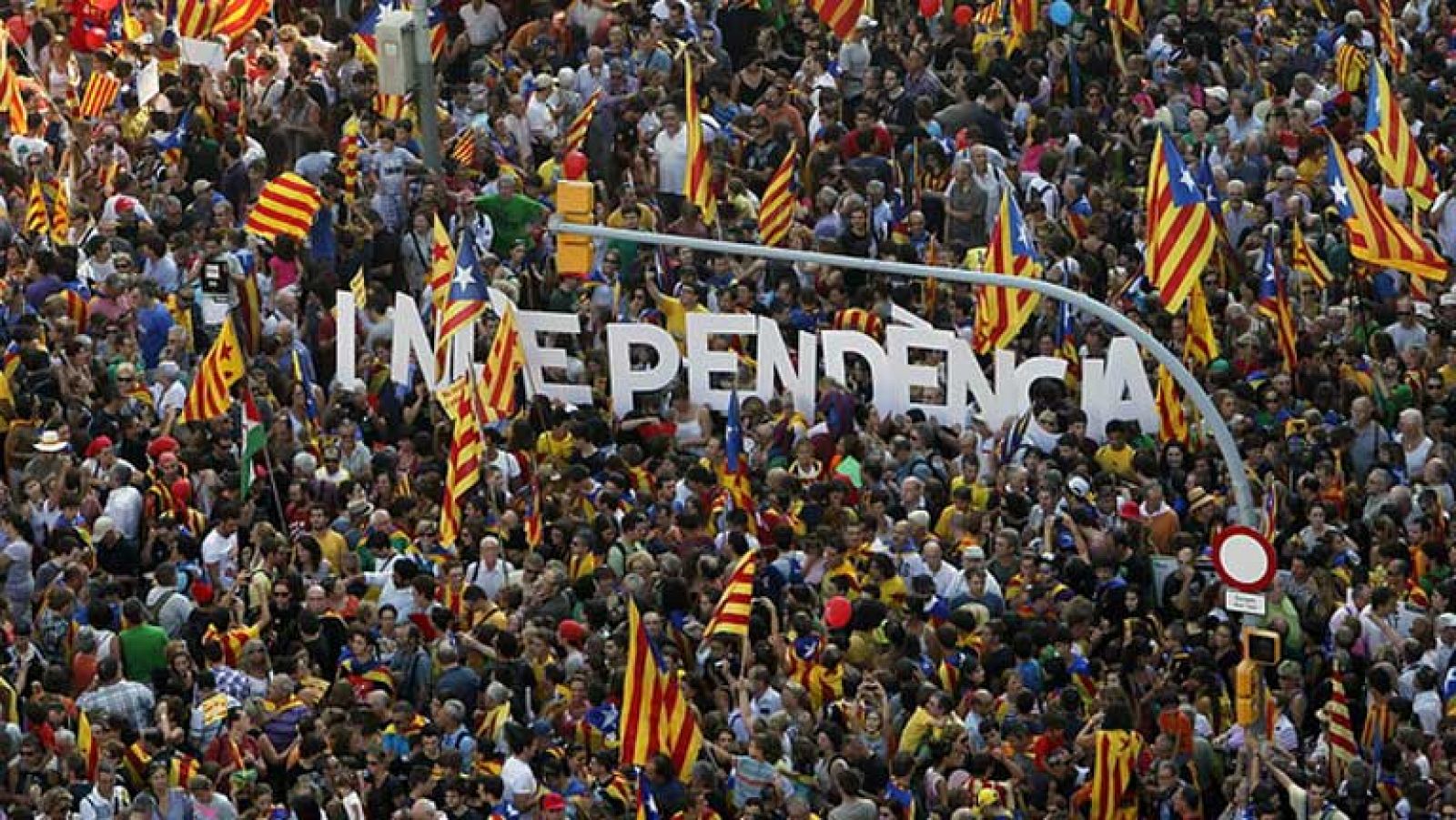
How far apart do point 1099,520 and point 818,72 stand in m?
8.46

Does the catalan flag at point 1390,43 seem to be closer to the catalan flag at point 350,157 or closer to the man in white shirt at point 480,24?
the man in white shirt at point 480,24

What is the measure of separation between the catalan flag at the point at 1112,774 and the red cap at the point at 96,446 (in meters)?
7.74

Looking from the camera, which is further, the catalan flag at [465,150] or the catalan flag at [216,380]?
the catalan flag at [465,150]

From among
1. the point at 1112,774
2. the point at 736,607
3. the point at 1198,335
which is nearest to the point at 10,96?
the point at 1198,335

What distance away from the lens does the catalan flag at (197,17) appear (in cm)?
3884

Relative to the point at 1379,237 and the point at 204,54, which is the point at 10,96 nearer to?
the point at 204,54

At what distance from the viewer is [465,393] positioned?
32812mm

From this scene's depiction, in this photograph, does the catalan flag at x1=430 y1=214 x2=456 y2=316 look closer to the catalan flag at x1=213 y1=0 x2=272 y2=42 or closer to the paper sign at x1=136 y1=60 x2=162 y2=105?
the paper sign at x1=136 y1=60 x2=162 y2=105

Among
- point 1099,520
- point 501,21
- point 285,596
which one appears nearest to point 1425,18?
point 501,21

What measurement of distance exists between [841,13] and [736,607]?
10.5m

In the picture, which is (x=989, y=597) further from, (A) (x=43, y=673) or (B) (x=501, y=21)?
(B) (x=501, y=21)

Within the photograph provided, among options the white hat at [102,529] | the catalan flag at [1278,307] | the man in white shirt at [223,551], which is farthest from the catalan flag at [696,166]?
the white hat at [102,529]

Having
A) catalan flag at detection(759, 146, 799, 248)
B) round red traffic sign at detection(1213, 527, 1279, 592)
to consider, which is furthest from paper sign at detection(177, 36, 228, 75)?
round red traffic sign at detection(1213, 527, 1279, 592)

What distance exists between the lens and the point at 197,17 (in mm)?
38906
